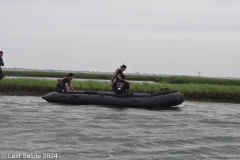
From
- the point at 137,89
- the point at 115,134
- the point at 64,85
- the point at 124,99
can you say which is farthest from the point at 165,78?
the point at 115,134

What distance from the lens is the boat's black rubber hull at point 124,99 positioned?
63.0ft

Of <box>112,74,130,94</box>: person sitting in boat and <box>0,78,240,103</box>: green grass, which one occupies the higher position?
<box>112,74,130,94</box>: person sitting in boat

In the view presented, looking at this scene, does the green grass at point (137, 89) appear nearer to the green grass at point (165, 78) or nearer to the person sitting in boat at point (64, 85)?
the person sitting in boat at point (64, 85)

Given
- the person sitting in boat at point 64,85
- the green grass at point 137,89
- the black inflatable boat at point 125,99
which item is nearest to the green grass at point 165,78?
the green grass at point 137,89

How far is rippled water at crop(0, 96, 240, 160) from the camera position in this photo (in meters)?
10.0

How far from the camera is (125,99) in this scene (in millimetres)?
19234

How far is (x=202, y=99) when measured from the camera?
26.2 meters

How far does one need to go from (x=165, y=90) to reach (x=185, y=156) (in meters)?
10.4

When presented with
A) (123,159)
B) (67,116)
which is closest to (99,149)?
(123,159)

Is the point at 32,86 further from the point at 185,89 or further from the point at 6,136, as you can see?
the point at 6,136

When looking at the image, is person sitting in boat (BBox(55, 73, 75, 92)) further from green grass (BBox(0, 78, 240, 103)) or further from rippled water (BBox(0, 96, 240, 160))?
green grass (BBox(0, 78, 240, 103))

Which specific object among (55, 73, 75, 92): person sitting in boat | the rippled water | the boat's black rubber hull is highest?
(55, 73, 75, 92): person sitting in boat

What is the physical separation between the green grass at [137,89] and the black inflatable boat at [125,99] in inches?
266

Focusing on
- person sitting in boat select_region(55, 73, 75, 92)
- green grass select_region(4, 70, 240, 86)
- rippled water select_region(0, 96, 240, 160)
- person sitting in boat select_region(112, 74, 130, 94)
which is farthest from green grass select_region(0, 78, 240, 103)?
green grass select_region(4, 70, 240, 86)
